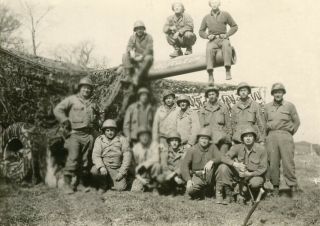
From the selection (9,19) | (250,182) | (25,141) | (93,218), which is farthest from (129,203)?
(9,19)

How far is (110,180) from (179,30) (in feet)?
8.37

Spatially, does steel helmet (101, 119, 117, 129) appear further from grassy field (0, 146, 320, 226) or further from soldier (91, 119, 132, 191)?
grassy field (0, 146, 320, 226)

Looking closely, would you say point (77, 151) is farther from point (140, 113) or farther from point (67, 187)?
point (140, 113)

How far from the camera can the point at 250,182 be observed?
644 cm

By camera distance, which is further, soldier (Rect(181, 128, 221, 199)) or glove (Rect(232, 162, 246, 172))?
glove (Rect(232, 162, 246, 172))

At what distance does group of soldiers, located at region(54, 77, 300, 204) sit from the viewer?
19.6 ft

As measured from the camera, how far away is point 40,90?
289 inches

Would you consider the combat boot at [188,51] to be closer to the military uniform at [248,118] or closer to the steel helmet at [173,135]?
the military uniform at [248,118]

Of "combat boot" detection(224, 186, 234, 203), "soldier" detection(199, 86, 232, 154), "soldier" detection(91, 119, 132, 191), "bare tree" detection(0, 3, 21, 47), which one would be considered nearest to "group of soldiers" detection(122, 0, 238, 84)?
"soldier" detection(199, 86, 232, 154)

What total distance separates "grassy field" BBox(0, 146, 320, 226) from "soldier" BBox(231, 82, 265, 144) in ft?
3.57

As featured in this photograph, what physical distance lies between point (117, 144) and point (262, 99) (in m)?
7.82

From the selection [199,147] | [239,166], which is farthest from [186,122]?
[239,166]

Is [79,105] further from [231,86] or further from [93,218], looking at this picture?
[231,86]

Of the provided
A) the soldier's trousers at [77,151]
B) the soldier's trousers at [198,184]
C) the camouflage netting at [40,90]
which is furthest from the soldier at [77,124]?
the soldier's trousers at [198,184]
